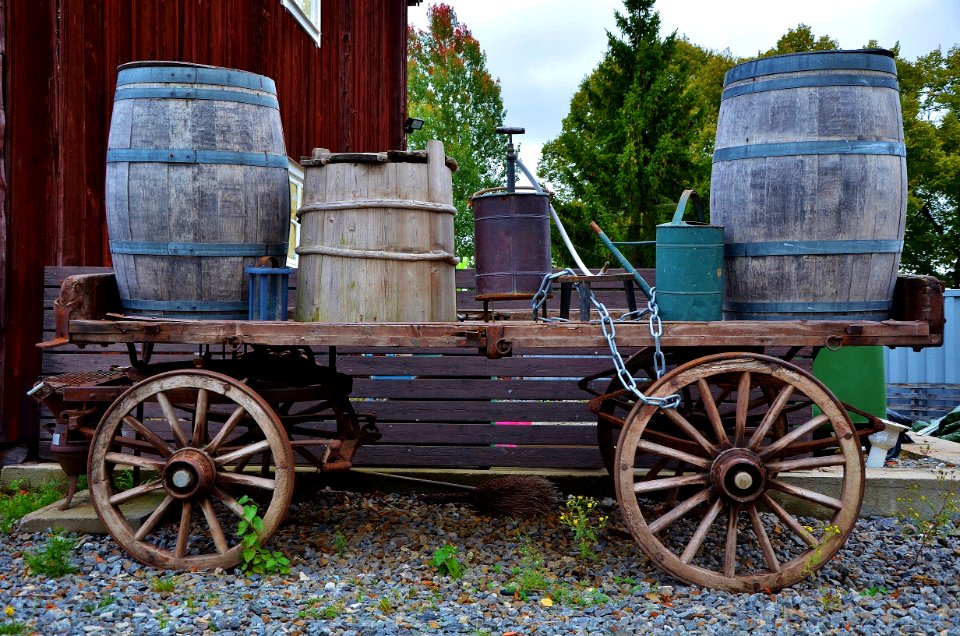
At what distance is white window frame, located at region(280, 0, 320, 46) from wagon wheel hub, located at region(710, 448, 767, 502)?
6206mm

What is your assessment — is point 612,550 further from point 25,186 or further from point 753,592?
point 25,186

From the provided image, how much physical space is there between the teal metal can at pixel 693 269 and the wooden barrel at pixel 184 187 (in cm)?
185

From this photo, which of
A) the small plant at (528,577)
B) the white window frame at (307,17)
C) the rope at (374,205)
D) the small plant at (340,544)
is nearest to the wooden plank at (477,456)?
the small plant at (340,544)

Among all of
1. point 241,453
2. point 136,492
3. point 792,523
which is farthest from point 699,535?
point 136,492

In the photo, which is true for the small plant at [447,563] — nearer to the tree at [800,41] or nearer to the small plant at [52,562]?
the small plant at [52,562]

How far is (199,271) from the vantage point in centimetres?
370

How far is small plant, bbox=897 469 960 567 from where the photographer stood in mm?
4277

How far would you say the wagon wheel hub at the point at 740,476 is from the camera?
3338mm

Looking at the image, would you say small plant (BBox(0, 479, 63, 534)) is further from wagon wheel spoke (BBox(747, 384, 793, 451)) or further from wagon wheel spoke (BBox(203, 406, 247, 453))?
wagon wheel spoke (BBox(747, 384, 793, 451))

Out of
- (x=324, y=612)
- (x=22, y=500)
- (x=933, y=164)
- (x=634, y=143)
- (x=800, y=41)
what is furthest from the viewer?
(x=800, y=41)

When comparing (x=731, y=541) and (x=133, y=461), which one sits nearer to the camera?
(x=731, y=541)

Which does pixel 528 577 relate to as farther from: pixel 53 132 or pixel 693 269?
pixel 53 132

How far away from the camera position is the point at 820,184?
349cm

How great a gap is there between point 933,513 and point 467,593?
3.03 meters
